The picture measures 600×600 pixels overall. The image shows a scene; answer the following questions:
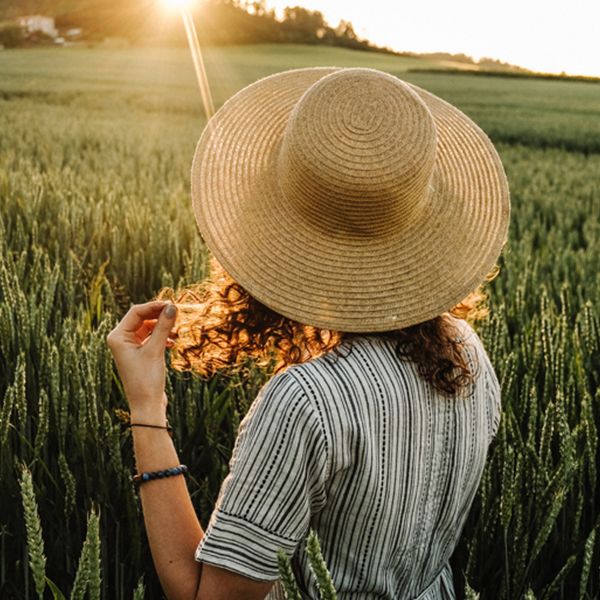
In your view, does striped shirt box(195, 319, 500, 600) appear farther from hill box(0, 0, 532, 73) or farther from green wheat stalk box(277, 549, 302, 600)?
hill box(0, 0, 532, 73)

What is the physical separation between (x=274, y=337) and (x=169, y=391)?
0.79 m

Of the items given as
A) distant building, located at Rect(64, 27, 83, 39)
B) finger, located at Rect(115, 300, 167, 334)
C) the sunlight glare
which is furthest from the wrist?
distant building, located at Rect(64, 27, 83, 39)

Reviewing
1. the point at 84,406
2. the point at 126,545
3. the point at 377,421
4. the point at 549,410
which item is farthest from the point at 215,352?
the point at 549,410

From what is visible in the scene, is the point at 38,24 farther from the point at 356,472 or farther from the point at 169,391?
the point at 356,472

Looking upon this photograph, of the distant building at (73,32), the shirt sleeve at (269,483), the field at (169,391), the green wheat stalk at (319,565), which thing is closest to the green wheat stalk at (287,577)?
the green wheat stalk at (319,565)

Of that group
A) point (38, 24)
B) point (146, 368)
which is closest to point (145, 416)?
point (146, 368)

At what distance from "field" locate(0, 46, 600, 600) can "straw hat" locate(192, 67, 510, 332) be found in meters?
0.34

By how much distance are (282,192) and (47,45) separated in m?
36.0

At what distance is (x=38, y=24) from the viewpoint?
34719mm

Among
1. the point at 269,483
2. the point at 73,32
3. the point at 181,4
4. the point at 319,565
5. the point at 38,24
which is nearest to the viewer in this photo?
the point at 319,565

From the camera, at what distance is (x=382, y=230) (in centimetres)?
106

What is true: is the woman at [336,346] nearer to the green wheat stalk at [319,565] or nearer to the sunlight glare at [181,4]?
the green wheat stalk at [319,565]

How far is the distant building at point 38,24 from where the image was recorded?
31844mm

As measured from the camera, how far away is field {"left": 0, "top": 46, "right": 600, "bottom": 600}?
4.41 feet
